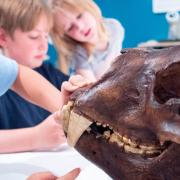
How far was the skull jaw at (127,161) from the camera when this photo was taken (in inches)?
11.1

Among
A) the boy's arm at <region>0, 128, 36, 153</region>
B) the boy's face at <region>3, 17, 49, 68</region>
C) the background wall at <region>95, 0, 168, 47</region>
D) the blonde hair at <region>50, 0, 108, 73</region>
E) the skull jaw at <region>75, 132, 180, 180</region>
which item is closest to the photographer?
the skull jaw at <region>75, 132, 180, 180</region>

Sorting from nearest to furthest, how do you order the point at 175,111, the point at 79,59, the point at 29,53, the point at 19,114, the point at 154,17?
the point at 175,111 < the point at 19,114 < the point at 29,53 < the point at 79,59 < the point at 154,17

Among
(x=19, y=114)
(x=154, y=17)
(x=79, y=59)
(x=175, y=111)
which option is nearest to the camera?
(x=175, y=111)

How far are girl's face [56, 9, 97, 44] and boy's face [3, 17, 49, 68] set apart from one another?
0.26 metres

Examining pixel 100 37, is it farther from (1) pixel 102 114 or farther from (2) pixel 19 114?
(1) pixel 102 114

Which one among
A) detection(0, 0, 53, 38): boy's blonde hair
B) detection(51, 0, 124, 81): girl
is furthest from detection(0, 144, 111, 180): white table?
detection(51, 0, 124, 81): girl

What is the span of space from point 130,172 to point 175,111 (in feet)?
0.20

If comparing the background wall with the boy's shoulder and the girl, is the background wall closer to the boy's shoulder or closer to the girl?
the girl

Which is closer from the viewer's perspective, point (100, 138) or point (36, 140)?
point (100, 138)

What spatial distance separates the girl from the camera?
149cm

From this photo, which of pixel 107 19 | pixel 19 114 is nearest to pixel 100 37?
pixel 107 19

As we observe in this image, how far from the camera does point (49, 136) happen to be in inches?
30.0

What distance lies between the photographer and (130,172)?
305 mm

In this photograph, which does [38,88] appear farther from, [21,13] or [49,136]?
[21,13]
